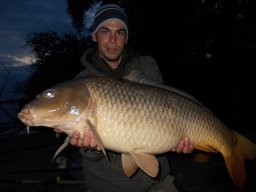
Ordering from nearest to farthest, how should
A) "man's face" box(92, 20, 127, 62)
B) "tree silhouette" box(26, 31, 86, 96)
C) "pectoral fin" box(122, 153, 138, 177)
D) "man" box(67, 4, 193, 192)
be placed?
"pectoral fin" box(122, 153, 138, 177)
"man" box(67, 4, 193, 192)
"man's face" box(92, 20, 127, 62)
"tree silhouette" box(26, 31, 86, 96)

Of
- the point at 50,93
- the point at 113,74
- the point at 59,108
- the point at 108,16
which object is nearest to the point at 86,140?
the point at 59,108

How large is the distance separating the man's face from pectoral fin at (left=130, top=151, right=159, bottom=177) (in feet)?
2.52

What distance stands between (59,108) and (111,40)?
0.69 m

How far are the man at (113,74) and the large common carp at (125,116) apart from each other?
0.12m

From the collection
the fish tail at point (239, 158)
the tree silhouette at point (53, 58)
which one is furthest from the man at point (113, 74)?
the tree silhouette at point (53, 58)

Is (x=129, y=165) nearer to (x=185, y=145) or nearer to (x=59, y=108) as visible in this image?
(x=185, y=145)

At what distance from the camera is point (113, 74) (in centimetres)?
230

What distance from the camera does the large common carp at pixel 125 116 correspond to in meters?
1.77

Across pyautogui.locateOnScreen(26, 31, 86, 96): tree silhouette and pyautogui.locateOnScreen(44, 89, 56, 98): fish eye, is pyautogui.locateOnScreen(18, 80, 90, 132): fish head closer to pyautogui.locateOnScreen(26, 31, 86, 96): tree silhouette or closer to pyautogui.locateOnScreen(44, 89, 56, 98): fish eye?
pyautogui.locateOnScreen(44, 89, 56, 98): fish eye

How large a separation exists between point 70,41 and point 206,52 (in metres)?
5.63

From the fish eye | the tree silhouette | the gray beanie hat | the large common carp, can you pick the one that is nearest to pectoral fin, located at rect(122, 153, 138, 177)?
the large common carp

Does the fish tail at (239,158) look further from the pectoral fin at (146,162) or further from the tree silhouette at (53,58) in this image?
the tree silhouette at (53,58)

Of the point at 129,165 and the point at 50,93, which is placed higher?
the point at 50,93

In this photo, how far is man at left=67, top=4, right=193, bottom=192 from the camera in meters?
2.09
